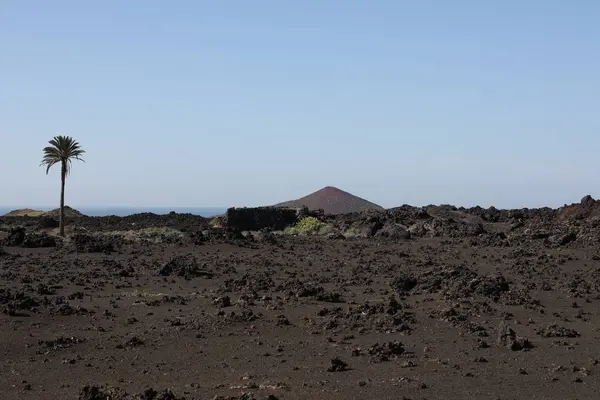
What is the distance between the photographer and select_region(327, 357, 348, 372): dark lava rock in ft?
45.4

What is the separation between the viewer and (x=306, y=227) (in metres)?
49.3

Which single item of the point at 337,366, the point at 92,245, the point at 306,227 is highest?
the point at 306,227

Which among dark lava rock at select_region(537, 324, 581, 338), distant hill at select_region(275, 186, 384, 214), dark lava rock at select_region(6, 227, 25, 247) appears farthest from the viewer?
distant hill at select_region(275, 186, 384, 214)

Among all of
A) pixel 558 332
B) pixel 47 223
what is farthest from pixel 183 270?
pixel 47 223

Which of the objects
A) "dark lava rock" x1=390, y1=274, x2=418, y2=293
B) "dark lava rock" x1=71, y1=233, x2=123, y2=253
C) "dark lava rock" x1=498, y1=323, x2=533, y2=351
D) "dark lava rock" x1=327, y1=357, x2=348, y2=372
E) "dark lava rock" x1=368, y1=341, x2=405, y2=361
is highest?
"dark lava rock" x1=71, y1=233, x2=123, y2=253

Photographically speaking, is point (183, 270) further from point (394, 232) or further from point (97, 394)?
point (394, 232)

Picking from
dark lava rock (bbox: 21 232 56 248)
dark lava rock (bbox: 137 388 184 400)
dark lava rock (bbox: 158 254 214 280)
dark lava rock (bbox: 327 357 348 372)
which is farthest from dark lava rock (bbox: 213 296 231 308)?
dark lava rock (bbox: 21 232 56 248)

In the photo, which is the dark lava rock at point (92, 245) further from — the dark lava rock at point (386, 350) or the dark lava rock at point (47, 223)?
the dark lava rock at point (386, 350)

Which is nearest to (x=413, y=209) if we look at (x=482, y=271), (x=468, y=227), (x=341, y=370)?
(x=468, y=227)

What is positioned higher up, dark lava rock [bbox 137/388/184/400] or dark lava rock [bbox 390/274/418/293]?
dark lava rock [bbox 390/274/418/293]

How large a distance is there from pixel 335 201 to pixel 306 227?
78.2ft

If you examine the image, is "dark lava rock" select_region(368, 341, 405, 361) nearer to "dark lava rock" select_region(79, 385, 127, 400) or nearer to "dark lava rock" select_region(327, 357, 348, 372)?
"dark lava rock" select_region(327, 357, 348, 372)

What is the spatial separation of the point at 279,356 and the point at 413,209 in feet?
131

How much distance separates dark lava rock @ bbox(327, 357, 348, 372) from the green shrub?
34.2 m
